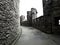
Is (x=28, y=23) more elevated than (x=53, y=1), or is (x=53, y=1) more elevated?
(x=53, y=1)

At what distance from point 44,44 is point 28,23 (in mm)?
6135

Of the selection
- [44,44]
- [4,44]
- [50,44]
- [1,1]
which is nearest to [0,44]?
[4,44]

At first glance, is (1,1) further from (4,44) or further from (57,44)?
(57,44)

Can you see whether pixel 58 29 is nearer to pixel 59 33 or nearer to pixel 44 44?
pixel 59 33

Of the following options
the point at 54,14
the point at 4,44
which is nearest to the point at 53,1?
the point at 54,14

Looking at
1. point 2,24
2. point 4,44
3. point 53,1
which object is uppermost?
point 53,1

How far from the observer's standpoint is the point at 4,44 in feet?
4.86

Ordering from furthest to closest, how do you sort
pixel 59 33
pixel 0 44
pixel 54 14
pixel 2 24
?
pixel 54 14 → pixel 59 33 → pixel 2 24 → pixel 0 44

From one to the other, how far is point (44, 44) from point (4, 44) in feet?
5.02

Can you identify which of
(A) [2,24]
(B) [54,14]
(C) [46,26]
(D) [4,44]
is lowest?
(D) [4,44]

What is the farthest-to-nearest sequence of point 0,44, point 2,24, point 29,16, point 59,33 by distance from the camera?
point 29,16, point 59,33, point 2,24, point 0,44

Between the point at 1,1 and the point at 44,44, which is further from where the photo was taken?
the point at 44,44

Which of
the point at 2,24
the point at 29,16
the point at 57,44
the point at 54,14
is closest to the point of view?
the point at 2,24

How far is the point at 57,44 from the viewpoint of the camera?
2.22 meters
